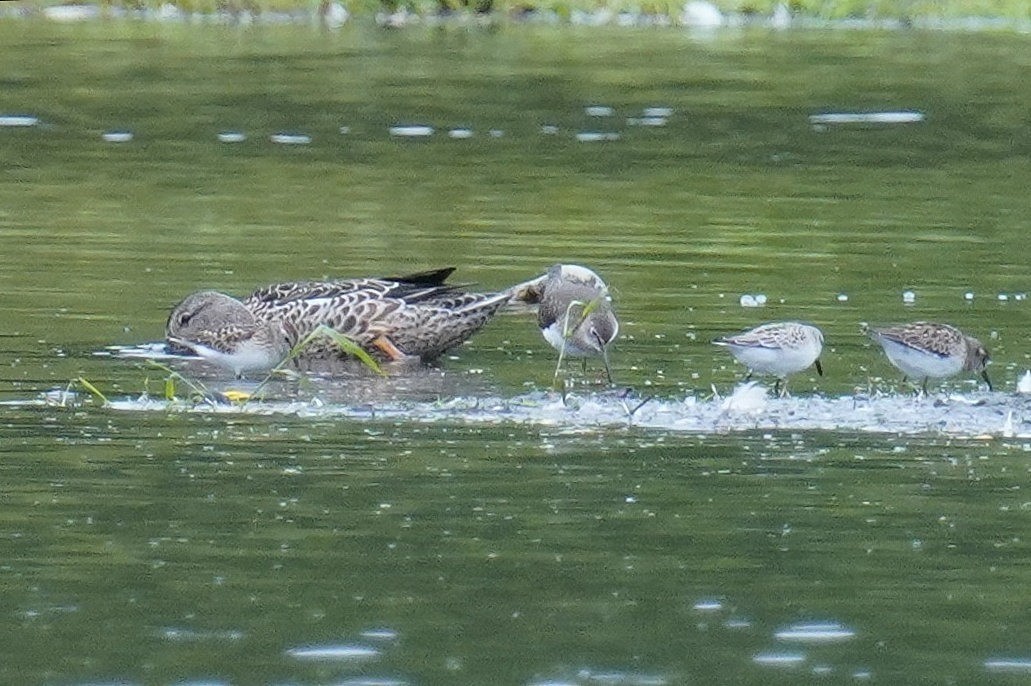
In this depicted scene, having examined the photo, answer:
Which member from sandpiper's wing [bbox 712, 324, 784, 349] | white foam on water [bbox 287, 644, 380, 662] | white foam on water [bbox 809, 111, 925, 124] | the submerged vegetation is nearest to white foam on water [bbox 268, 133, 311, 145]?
white foam on water [bbox 809, 111, 925, 124]

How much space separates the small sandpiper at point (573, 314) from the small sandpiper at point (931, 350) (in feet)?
4.15

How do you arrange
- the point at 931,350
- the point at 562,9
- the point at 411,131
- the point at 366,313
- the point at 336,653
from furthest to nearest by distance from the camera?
the point at 562,9
the point at 411,131
the point at 366,313
the point at 931,350
the point at 336,653

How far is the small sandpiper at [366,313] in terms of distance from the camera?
13.6 metres

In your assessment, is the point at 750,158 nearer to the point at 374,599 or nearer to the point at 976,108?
the point at 976,108

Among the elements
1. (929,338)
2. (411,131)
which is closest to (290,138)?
(411,131)

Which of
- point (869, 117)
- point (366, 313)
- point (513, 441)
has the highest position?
point (513, 441)

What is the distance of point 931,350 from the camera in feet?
39.5

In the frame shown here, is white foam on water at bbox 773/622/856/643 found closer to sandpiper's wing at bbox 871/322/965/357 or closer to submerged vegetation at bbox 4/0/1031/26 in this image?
sandpiper's wing at bbox 871/322/965/357

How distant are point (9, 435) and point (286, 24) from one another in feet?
101

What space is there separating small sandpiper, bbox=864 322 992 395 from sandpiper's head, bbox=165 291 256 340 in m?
3.08

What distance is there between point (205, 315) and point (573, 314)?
183cm

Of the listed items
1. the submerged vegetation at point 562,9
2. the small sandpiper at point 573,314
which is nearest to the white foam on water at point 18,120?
the small sandpiper at point 573,314

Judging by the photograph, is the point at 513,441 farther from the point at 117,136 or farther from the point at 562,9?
the point at 562,9

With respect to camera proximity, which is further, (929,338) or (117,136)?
(117,136)
